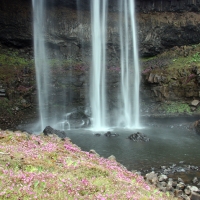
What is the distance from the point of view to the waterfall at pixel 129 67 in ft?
84.7

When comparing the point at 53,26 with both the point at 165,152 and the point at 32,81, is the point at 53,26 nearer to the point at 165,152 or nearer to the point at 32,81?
the point at 32,81

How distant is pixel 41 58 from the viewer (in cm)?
3081

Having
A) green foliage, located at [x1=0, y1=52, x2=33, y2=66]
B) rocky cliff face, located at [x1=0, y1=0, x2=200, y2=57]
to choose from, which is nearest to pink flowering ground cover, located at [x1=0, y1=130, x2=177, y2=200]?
green foliage, located at [x1=0, y1=52, x2=33, y2=66]

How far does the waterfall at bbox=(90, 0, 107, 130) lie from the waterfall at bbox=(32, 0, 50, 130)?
16.5 feet

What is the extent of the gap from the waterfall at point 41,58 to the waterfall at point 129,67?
27.3 feet

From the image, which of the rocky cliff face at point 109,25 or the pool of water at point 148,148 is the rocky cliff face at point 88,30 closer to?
the rocky cliff face at point 109,25

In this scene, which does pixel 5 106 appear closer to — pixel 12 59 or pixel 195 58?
pixel 12 59

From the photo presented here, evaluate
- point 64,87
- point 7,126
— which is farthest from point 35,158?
point 64,87

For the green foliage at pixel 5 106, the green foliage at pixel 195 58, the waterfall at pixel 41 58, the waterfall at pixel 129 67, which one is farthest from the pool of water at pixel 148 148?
the green foliage at pixel 195 58

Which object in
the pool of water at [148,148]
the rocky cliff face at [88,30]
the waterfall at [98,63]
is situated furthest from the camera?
the rocky cliff face at [88,30]

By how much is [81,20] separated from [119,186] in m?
28.2

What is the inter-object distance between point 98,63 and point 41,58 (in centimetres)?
727

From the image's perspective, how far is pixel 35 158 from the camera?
22.8 feet

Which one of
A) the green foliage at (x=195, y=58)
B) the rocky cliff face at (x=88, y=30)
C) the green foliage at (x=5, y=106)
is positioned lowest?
the green foliage at (x=5, y=106)
